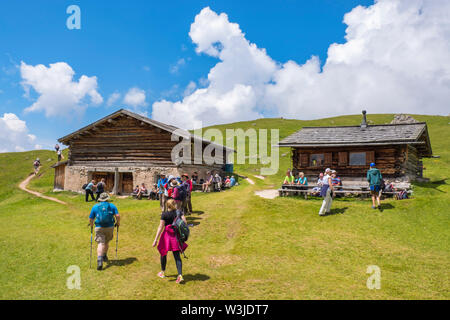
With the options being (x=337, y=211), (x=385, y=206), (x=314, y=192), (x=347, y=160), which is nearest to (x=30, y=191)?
(x=314, y=192)

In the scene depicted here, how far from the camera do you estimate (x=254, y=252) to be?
9867 mm

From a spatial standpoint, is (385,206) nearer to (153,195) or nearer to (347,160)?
(347,160)

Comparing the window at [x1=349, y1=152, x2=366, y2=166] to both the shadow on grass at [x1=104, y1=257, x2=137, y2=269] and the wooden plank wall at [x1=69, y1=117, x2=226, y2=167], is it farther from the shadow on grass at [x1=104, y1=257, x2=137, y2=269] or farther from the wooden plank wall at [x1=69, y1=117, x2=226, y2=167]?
the shadow on grass at [x1=104, y1=257, x2=137, y2=269]

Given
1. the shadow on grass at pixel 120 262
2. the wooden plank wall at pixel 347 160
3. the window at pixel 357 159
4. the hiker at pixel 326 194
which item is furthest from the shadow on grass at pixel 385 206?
the shadow on grass at pixel 120 262

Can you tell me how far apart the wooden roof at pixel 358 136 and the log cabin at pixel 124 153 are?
8.09m

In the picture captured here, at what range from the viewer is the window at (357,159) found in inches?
809

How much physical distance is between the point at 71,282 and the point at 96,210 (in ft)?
6.33

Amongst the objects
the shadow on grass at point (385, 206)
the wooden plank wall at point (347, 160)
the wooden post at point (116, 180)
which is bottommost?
the shadow on grass at point (385, 206)

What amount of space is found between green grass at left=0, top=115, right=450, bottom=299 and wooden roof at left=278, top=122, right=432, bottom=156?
528 cm

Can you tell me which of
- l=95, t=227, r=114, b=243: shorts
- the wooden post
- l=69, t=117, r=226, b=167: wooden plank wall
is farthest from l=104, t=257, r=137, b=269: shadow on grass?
the wooden post

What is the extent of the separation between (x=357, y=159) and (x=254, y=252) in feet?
46.2

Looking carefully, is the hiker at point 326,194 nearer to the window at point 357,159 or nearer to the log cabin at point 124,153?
the window at point 357,159

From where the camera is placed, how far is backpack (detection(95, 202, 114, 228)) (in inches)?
329
